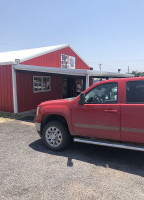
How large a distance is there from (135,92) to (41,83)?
30.1 feet

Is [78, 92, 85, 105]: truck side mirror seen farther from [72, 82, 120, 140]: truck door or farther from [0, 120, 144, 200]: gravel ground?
[0, 120, 144, 200]: gravel ground

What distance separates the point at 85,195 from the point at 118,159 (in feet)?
5.38

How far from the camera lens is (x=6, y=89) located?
388 inches

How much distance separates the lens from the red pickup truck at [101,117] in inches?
151

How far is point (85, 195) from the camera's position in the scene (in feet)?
9.63

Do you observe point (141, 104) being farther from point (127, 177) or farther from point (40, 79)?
point (40, 79)

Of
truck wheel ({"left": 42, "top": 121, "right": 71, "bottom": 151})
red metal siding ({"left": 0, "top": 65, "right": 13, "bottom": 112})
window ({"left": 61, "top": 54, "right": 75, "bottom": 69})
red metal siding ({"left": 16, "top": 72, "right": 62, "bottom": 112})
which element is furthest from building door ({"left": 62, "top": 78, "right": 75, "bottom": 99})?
truck wheel ({"left": 42, "top": 121, "right": 71, "bottom": 151})

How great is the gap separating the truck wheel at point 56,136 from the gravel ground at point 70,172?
0.67ft

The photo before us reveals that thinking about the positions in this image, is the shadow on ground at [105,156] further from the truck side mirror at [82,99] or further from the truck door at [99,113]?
the truck side mirror at [82,99]

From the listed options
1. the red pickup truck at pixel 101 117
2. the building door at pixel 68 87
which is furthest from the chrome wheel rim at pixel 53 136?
the building door at pixel 68 87

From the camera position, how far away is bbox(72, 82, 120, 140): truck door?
399cm

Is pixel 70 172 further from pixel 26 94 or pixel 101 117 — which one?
pixel 26 94

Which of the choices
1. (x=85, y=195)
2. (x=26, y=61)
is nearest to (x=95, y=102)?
(x=85, y=195)

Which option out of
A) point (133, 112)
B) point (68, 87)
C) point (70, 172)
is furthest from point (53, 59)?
point (70, 172)
